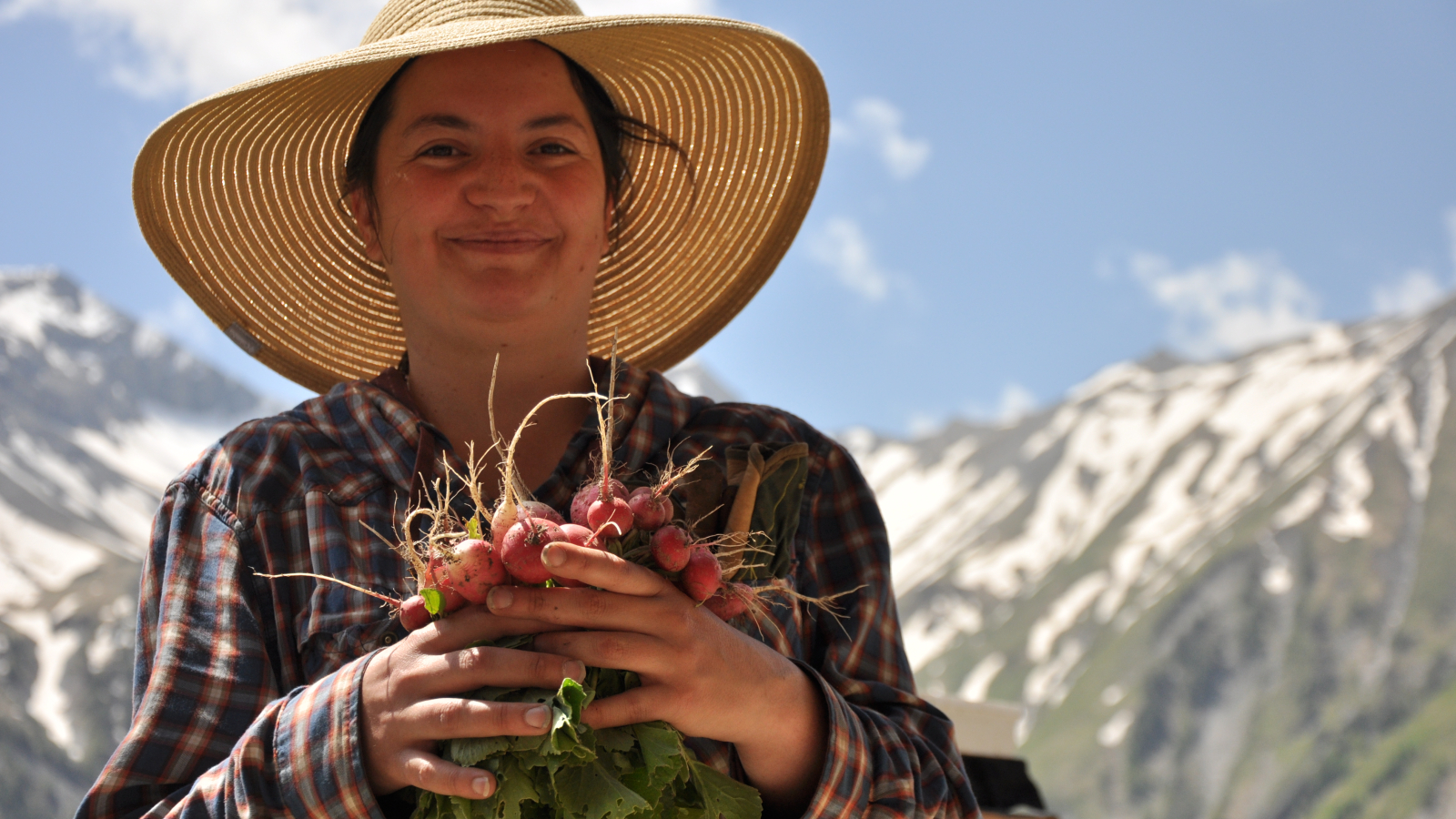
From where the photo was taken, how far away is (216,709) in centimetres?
148

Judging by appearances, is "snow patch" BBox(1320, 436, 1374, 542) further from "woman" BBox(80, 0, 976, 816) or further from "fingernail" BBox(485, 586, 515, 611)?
"fingernail" BBox(485, 586, 515, 611)

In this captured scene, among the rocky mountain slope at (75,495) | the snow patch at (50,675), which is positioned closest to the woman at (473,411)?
the rocky mountain slope at (75,495)

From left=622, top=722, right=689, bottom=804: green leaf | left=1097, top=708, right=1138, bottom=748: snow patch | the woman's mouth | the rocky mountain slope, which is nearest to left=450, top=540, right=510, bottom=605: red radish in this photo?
left=622, top=722, right=689, bottom=804: green leaf

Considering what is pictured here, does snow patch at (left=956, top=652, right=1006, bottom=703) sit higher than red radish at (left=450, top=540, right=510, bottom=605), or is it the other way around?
red radish at (left=450, top=540, right=510, bottom=605)

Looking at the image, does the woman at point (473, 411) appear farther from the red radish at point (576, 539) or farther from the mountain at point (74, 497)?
the mountain at point (74, 497)

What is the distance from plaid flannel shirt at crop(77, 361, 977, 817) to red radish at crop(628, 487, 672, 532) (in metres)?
0.26

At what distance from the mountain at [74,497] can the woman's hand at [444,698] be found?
25.6 m

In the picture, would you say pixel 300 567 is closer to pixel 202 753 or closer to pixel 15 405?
pixel 202 753

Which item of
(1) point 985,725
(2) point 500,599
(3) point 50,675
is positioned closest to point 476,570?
(2) point 500,599

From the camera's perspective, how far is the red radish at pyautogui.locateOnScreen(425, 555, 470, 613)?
1286 millimetres

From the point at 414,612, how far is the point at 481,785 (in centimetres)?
24

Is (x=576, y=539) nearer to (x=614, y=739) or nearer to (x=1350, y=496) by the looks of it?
(x=614, y=739)

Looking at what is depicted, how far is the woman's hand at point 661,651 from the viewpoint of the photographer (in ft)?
3.99

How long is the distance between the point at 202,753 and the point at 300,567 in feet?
0.86
